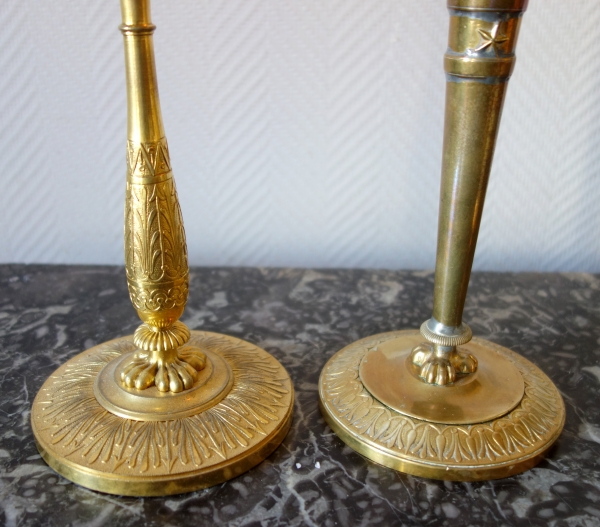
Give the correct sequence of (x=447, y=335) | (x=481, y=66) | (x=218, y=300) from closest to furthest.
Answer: (x=481, y=66) → (x=447, y=335) → (x=218, y=300)

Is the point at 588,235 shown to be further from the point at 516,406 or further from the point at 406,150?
the point at 516,406

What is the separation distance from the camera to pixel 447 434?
1.74 ft

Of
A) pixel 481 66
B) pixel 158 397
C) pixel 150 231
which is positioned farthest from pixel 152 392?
pixel 481 66

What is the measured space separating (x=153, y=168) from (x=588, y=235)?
69 cm

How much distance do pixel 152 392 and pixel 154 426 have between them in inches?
1.5

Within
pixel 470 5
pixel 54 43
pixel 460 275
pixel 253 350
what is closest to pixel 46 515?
pixel 253 350

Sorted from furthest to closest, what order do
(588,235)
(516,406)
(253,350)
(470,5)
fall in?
(588,235) < (253,350) < (516,406) < (470,5)

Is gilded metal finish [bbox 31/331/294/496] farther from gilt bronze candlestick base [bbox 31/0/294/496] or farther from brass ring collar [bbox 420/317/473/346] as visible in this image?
brass ring collar [bbox 420/317/473/346]

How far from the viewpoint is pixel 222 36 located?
0.81 m

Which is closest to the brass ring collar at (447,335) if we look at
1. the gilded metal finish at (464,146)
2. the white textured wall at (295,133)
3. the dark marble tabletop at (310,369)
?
the gilded metal finish at (464,146)

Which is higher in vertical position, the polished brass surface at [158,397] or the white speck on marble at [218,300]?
the polished brass surface at [158,397]

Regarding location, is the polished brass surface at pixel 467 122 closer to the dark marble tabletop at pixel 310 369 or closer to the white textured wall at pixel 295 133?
the dark marble tabletop at pixel 310 369

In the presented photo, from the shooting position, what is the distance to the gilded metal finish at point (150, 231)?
0.48m

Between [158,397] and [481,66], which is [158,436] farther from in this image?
[481,66]
